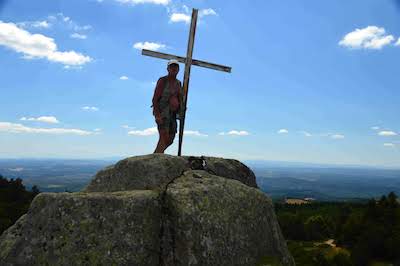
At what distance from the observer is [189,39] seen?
14844mm

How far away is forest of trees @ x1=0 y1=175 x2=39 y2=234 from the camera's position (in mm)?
79188

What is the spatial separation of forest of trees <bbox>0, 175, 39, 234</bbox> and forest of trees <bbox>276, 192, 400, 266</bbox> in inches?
2348

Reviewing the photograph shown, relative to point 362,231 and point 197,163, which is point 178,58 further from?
point 362,231

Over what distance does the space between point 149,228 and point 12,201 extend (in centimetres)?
10131

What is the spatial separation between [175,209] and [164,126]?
16.5ft

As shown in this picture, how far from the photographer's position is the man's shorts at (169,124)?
44.0 feet

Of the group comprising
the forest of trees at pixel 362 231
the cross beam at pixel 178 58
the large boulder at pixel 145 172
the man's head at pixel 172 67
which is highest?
the cross beam at pixel 178 58

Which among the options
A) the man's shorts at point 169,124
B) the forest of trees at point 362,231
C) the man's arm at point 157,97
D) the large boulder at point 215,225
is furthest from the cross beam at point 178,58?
the forest of trees at point 362,231

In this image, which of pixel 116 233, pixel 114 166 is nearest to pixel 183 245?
pixel 116 233

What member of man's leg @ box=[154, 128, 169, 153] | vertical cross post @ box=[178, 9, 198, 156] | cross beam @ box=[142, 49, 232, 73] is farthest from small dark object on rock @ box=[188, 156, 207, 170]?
cross beam @ box=[142, 49, 232, 73]

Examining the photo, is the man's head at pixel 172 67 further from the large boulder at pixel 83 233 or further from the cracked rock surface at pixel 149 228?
the large boulder at pixel 83 233

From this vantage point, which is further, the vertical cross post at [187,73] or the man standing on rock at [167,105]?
the vertical cross post at [187,73]

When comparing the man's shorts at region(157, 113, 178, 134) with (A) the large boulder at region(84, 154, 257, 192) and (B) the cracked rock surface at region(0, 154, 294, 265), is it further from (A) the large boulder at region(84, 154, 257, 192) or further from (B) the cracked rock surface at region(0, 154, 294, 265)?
(B) the cracked rock surface at region(0, 154, 294, 265)

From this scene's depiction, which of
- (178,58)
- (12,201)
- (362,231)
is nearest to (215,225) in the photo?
(178,58)
